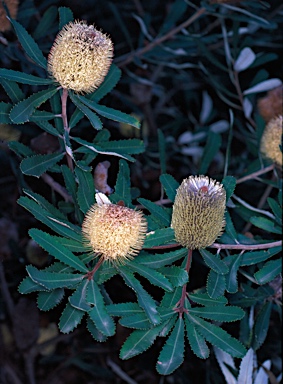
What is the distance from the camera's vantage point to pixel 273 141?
1518mm

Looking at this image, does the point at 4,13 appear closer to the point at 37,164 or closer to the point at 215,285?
the point at 37,164

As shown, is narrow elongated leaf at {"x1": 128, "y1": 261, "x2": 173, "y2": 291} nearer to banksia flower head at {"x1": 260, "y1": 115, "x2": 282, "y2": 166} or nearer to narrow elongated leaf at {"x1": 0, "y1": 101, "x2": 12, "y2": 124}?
narrow elongated leaf at {"x1": 0, "y1": 101, "x2": 12, "y2": 124}

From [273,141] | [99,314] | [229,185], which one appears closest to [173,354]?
[99,314]

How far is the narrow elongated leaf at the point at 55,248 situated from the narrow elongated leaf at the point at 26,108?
218 mm

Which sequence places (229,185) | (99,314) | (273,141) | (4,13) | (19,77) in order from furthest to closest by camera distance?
(273,141) < (4,13) < (229,185) < (19,77) < (99,314)

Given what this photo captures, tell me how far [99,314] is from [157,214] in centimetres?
28

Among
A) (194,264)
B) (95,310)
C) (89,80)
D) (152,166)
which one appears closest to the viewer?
(95,310)

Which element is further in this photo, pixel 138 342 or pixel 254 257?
pixel 254 257

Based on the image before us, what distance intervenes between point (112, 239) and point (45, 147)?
1.77ft

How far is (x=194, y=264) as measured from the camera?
1689 millimetres

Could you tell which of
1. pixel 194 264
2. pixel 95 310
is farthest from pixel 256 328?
pixel 95 310

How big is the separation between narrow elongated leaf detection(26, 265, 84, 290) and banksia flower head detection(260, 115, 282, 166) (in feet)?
2.29

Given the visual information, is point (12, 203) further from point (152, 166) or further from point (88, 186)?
point (88, 186)

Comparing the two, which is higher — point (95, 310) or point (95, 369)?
point (95, 310)
